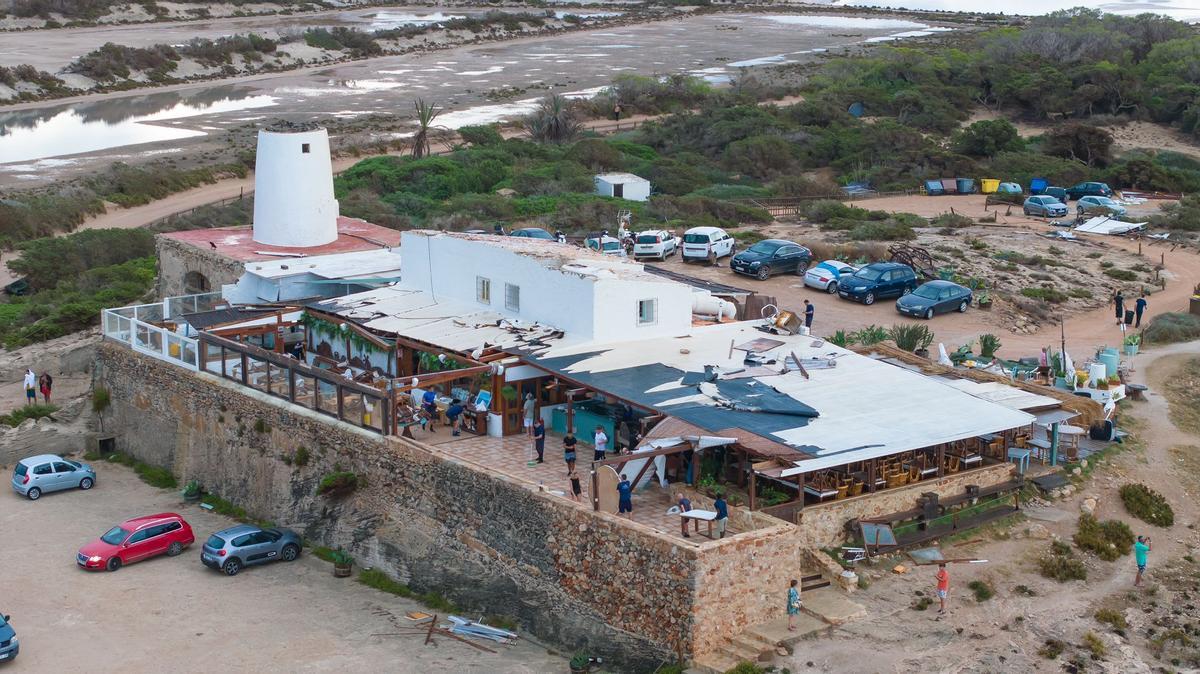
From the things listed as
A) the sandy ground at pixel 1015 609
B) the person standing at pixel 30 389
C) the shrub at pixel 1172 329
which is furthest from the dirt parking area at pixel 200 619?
the shrub at pixel 1172 329

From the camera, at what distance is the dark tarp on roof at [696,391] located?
74.4 feet

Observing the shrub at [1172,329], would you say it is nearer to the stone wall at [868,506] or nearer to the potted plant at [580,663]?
the stone wall at [868,506]

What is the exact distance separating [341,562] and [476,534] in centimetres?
352

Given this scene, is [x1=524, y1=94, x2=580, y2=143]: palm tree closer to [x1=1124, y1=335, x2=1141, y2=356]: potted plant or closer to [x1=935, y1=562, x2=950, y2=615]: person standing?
[x1=1124, y1=335, x2=1141, y2=356]: potted plant

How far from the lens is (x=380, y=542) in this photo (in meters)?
24.7

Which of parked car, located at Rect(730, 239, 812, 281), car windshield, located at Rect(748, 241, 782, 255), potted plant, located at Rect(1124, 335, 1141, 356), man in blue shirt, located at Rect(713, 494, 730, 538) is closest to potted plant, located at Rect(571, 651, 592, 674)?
man in blue shirt, located at Rect(713, 494, 730, 538)

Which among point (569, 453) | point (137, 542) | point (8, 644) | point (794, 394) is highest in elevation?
point (794, 394)

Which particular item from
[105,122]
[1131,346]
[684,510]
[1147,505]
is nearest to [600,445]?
[684,510]

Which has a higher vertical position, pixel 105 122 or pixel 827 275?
pixel 827 275

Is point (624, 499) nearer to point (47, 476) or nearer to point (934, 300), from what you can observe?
point (47, 476)

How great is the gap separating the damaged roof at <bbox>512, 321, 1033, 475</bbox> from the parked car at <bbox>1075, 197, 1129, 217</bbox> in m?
26.3

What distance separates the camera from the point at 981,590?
21.4m

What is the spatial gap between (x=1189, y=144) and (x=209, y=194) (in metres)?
44.4

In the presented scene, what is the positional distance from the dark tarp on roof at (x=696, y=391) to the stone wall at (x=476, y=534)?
7.87 ft
